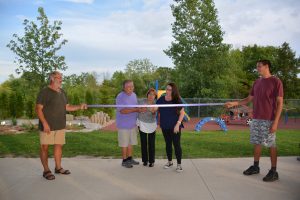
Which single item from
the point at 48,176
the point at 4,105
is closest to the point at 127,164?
the point at 48,176

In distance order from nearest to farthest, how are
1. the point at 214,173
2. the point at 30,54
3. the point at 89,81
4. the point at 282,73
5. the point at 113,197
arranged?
the point at 113,197
the point at 214,173
the point at 30,54
the point at 282,73
the point at 89,81

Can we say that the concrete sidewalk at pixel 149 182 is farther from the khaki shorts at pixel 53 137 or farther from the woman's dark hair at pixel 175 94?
the woman's dark hair at pixel 175 94

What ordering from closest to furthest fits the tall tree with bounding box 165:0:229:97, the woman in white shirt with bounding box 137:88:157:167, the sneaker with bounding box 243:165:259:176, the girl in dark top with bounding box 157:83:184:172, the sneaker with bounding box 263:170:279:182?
the sneaker with bounding box 263:170:279:182 → the sneaker with bounding box 243:165:259:176 → the girl in dark top with bounding box 157:83:184:172 → the woman in white shirt with bounding box 137:88:157:167 → the tall tree with bounding box 165:0:229:97

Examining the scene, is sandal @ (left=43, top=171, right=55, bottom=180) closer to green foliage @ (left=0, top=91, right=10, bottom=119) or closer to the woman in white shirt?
the woman in white shirt

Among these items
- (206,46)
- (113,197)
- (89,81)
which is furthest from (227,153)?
(89,81)

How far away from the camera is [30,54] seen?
17000 millimetres

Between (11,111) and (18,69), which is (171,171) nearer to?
(18,69)

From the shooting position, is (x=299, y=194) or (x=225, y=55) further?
(x=225, y=55)

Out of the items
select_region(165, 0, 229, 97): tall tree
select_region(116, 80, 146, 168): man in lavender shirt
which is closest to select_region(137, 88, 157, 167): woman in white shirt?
select_region(116, 80, 146, 168): man in lavender shirt

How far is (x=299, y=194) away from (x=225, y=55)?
2754cm

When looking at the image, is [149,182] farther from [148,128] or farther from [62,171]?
[62,171]

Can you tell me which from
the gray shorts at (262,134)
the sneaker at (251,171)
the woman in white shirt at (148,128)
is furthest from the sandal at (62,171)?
the gray shorts at (262,134)

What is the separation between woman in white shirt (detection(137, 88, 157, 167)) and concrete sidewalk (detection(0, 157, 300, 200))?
0.84 feet

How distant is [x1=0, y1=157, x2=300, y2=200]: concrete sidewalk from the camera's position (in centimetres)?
446
